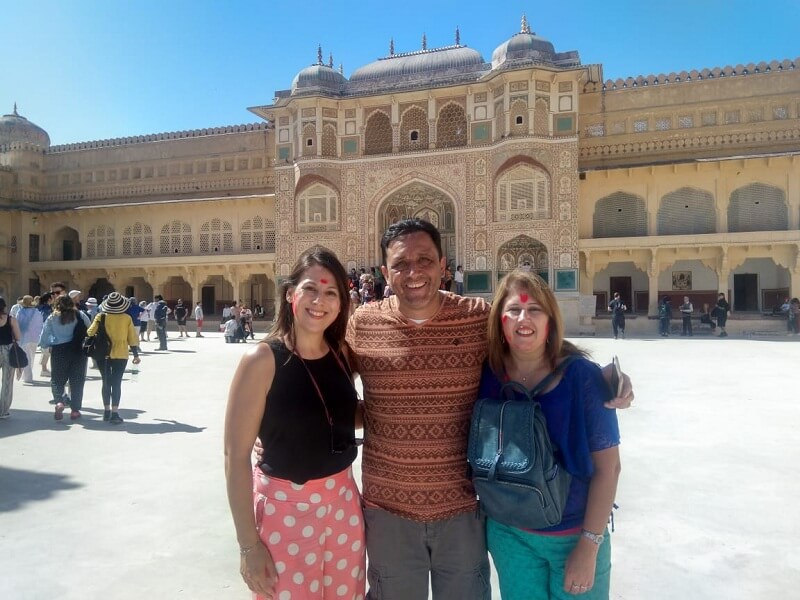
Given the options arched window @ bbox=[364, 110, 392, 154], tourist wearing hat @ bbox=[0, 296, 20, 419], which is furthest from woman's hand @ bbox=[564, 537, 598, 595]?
arched window @ bbox=[364, 110, 392, 154]

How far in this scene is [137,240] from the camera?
26203 millimetres

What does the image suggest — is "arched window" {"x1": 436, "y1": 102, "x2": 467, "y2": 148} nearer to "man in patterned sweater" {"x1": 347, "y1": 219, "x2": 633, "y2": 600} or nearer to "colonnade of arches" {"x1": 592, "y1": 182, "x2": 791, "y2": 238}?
"colonnade of arches" {"x1": 592, "y1": 182, "x2": 791, "y2": 238}

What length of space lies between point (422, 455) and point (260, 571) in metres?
0.61

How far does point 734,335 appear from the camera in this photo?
17438mm

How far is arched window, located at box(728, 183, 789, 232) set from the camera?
1930 cm

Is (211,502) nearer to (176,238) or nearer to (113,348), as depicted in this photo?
(113,348)

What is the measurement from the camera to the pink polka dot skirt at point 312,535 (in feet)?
5.88

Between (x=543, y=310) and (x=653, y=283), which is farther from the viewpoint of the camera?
(x=653, y=283)

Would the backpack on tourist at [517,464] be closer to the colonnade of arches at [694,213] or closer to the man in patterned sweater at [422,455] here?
the man in patterned sweater at [422,455]

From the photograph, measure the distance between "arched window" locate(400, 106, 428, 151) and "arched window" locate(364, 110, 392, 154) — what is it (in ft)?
2.01

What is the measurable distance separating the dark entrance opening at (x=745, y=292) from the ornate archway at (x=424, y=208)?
10.7 m

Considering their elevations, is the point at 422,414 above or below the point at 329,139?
below

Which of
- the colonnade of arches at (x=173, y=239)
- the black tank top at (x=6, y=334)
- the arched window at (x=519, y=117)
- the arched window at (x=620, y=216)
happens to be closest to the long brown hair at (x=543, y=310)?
the black tank top at (x=6, y=334)

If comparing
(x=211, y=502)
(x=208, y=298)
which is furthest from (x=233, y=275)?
(x=211, y=502)
